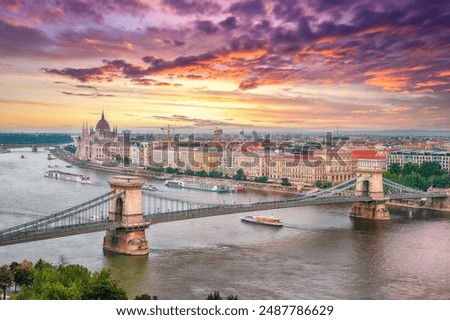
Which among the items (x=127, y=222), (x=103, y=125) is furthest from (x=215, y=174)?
(x=127, y=222)

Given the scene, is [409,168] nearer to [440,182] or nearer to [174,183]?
[440,182]

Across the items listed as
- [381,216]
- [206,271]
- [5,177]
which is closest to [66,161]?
[5,177]

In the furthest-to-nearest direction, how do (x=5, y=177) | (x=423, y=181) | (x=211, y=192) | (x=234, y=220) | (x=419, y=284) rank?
(x=211, y=192)
(x=423, y=181)
(x=5, y=177)
(x=234, y=220)
(x=419, y=284)

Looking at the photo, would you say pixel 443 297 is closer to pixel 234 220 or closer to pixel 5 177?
pixel 234 220

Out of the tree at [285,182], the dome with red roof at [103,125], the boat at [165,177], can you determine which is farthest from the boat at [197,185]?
the dome with red roof at [103,125]

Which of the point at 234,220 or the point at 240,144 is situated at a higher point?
the point at 240,144

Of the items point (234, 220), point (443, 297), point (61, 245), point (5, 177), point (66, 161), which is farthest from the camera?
point (66, 161)
